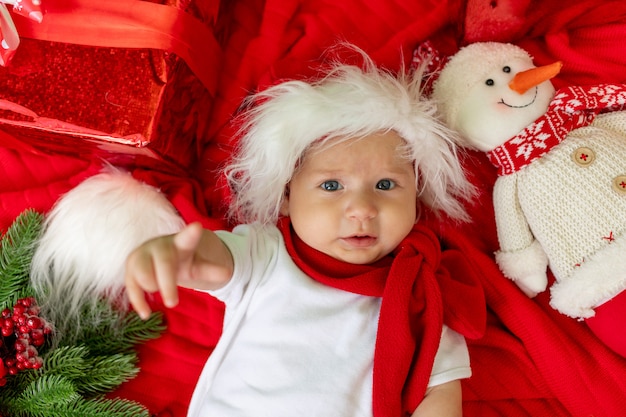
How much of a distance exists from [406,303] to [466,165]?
0.34 meters

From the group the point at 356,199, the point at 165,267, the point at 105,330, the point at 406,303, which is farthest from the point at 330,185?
A: the point at 105,330

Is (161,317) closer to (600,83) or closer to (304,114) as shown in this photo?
(304,114)

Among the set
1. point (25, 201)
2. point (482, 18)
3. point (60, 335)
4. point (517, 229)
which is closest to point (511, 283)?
point (517, 229)

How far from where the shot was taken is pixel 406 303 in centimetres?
94

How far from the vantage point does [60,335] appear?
39.4 inches

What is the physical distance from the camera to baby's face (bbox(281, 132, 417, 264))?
36.7 inches

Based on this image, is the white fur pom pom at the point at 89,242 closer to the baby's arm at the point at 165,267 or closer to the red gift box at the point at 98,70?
the red gift box at the point at 98,70

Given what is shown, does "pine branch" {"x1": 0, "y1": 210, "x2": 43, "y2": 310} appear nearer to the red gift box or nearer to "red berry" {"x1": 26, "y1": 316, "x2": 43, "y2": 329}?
"red berry" {"x1": 26, "y1": 316, "x2": 43, "y2": 329}

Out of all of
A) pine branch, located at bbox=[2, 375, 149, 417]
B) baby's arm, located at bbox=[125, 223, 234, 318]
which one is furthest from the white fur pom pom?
baby's arm, located at bbox=[125, 223, 234, 318]

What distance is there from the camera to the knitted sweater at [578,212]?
97 cm

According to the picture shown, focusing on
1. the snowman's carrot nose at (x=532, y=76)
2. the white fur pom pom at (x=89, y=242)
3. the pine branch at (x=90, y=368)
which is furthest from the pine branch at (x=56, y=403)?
the snowman's carrot nose at (x=532, y=76)

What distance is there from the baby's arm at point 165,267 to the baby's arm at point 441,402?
42 centimetres

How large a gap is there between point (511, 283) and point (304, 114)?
511mm

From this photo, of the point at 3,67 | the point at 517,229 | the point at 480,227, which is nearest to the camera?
the point at 3,67
